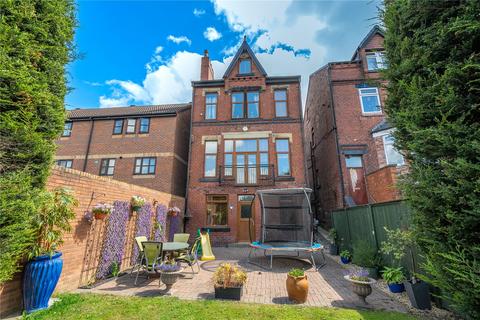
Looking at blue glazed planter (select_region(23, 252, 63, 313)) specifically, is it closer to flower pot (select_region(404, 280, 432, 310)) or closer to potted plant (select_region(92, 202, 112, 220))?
potted plant (select_region(92, 202, 112, 220))

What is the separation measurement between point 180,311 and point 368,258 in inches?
219

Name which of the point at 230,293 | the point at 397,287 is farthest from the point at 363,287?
the point at 230,293

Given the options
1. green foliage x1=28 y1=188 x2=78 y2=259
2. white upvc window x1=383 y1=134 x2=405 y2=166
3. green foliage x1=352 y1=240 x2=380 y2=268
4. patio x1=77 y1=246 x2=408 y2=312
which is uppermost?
white upvc window x1=383 y1=134 x2=405 y2=166

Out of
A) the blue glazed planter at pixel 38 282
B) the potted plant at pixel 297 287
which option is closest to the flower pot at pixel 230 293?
the potted plant at pixel 297 287

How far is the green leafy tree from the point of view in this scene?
3.34 metres

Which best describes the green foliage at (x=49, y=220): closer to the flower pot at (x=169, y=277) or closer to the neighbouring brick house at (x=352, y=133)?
the flower pot at (x=169, y=277)

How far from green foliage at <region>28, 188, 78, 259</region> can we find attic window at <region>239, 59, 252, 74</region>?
14262 mm

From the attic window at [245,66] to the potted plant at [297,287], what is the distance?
47.4ft

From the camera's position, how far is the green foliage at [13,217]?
3.23 meters

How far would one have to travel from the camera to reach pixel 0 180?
3.24 metres

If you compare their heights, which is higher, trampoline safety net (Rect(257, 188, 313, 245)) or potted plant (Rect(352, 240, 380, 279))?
trampoline safety net (Rect(257, 188, 313, 245))

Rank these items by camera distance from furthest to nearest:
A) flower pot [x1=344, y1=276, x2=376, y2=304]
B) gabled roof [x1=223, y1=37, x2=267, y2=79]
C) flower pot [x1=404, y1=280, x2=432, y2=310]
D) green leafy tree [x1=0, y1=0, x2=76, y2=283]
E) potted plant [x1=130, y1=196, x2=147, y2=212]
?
gabled roof [x1=223, y1=37, x2=267, y2=79], potted plant [x1=130, y1=196, x2=147, y2=212], flower pot [x1=344, y1=276, x2=376, y2=304], flower pot [x1=404, y1=280, x2=432, y2=310], green leafy tree [x1=0, y1=0, x2=76, y2=283]

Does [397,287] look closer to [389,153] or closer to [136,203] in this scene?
[136,203]

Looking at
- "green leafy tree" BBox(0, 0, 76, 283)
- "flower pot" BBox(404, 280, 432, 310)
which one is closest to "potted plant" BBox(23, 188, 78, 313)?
"green leafy tree" BBox(0, 0, 76, 283)
